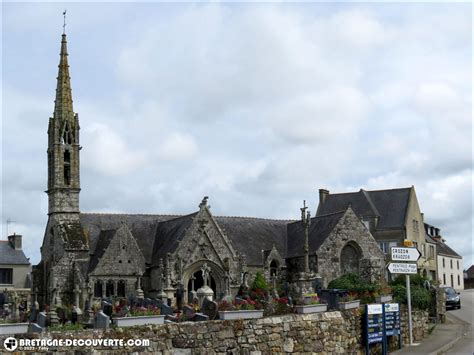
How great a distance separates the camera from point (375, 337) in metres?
25.3

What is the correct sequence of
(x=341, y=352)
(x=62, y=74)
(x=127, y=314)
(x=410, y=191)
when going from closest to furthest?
1. (x=127, y=314)
2. (x=341, y=352)
3. (x=62, y=74)
4. (x=410, y=191)

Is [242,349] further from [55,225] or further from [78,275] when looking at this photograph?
[55,225]

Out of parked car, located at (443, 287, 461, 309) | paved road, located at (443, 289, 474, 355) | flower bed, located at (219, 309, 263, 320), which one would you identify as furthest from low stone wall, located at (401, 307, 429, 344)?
parked car, located at (443, 287, 461, 309)

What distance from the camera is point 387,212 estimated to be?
212 feet

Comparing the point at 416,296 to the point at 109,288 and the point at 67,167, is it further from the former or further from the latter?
the point at 67,167

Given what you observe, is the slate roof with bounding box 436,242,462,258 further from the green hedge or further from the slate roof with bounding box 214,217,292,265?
the green hedge

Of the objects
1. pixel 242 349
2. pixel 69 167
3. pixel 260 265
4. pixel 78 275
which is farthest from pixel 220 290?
pixel 242 349

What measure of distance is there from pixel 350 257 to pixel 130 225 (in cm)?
1437

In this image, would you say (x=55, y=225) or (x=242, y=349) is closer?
(x=242, y=349)

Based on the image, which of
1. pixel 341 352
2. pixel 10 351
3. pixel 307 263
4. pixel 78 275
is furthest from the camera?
pixel 307 263

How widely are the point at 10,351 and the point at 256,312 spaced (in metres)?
7.43

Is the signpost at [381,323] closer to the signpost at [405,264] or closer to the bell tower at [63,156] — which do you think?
the signpost at [405,264]

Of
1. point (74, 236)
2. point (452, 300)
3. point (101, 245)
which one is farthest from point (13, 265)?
point (452, 300)

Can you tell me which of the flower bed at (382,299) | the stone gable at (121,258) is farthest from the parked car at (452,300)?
the stone gable at (121,258)
